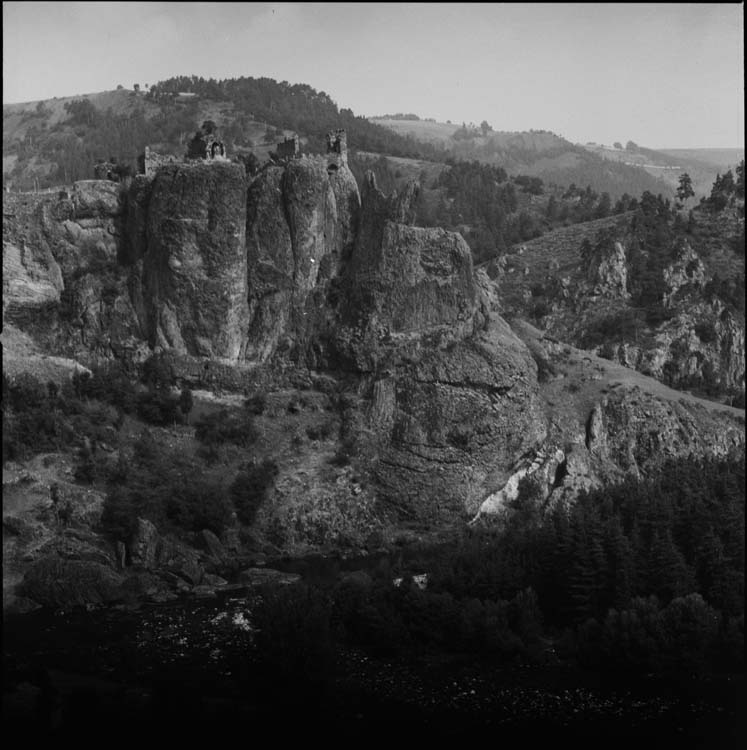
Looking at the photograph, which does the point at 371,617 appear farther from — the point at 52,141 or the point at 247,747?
the point at 52,141

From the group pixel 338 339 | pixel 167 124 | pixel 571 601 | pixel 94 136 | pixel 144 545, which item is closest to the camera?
pixel 571 601

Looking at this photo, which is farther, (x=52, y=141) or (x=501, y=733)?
(x=52, y=141)

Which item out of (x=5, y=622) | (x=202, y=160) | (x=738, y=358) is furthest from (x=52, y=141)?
(x=5, y=622)

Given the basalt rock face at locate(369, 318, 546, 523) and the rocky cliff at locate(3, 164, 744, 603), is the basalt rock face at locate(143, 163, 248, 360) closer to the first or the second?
the rocky cliff at locate(3, 164, 744, 603)

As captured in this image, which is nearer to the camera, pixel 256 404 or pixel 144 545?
pixel 144 545

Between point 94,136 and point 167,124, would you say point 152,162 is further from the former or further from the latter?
point 94,136

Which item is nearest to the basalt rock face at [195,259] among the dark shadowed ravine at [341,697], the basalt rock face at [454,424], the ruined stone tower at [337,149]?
the ruined stone tower at [337,149]

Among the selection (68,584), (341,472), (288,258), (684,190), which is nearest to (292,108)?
(684,190)
